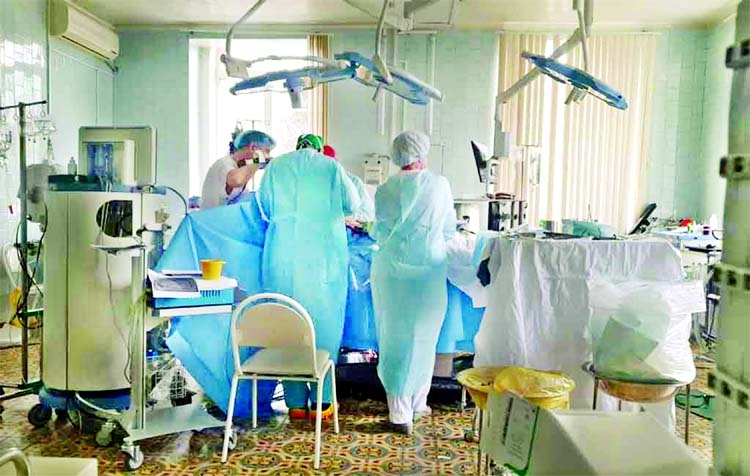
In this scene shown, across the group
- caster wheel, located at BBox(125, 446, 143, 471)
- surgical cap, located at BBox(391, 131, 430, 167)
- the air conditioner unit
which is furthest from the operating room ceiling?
caster wheel, located at BBox(125, 446, 143, 471)

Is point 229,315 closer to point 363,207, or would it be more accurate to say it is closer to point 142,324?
point 142,324

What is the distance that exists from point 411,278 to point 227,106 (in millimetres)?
4240

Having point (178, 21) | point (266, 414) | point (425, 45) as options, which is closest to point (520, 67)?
point (425, 45)

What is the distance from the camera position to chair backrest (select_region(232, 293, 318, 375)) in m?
2.51

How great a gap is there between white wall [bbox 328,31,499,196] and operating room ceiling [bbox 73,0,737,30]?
202mm

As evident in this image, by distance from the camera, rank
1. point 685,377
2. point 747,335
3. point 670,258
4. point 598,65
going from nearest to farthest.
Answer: point 747,335
point 685,377
point 670,258
point 598,65

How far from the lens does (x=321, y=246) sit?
3.11 meters

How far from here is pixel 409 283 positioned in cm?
301

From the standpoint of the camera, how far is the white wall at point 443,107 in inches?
230

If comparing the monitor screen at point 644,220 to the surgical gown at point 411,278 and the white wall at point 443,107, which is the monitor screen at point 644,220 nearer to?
the surgical gown at point 411,278

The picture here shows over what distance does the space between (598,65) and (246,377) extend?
4.64 meters

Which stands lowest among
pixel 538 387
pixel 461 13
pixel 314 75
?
pixel 538 387

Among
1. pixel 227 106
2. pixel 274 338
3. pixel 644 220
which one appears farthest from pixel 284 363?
pixel 227 106

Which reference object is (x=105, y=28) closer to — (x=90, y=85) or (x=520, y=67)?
(x=90, y=85)
